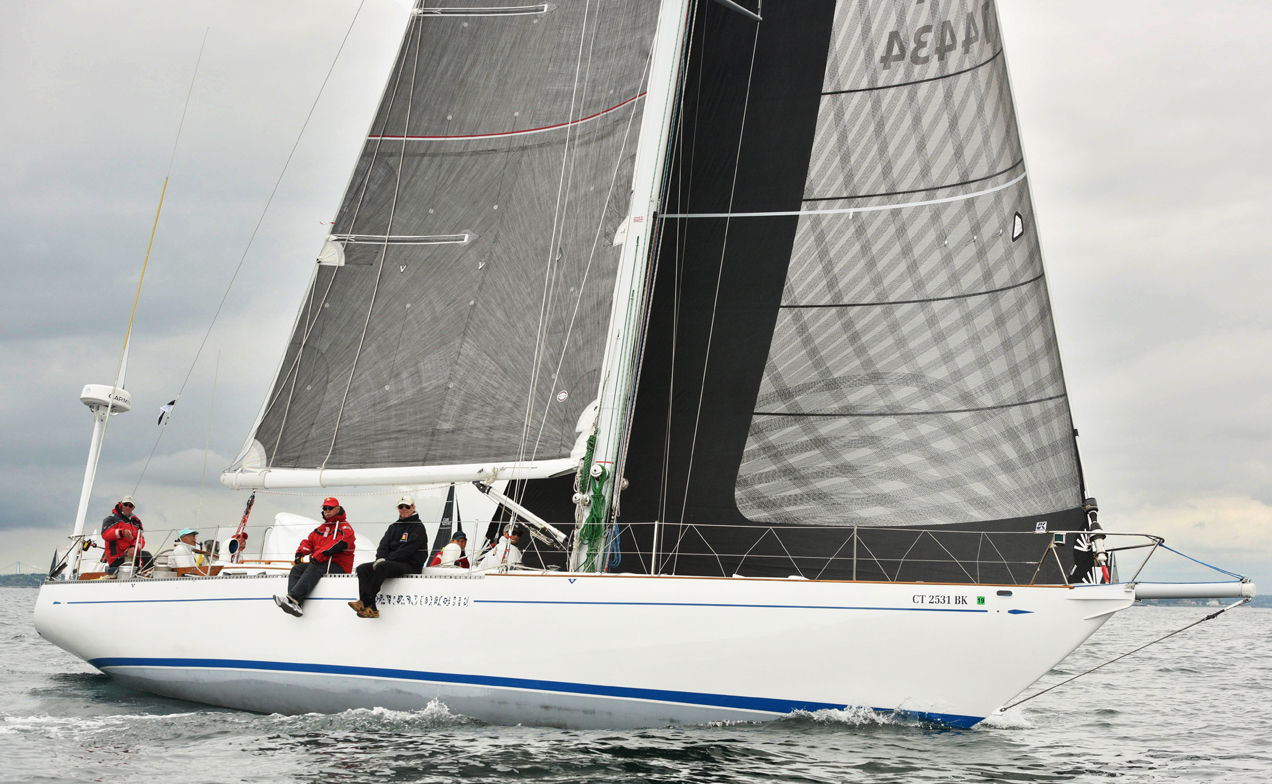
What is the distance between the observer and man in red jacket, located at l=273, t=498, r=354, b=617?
715 cm

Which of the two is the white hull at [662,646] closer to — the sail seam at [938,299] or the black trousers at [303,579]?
the black trousers at [303,579]

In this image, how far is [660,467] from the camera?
8461 mm

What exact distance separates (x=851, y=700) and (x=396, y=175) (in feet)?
A: 20.9

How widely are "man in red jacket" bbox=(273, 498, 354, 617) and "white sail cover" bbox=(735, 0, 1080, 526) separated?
10.1ft

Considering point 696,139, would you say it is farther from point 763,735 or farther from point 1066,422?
point 763,735

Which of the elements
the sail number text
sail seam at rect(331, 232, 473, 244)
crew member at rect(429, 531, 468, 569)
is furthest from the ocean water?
the sail number text

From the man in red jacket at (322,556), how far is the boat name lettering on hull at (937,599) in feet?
13.5

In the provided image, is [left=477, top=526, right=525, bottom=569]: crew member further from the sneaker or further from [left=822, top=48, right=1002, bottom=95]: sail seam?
[left=822, top=48, right=1002, bottom=95]: sail seam

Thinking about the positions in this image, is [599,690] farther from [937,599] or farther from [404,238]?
[404,238]

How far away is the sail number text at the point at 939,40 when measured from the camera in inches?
313

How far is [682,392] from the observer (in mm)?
8492

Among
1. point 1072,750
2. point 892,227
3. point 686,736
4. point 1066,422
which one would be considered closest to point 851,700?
point 686,736

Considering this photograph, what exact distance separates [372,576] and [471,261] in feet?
10.4

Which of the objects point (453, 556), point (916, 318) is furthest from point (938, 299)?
point (453, 556)
